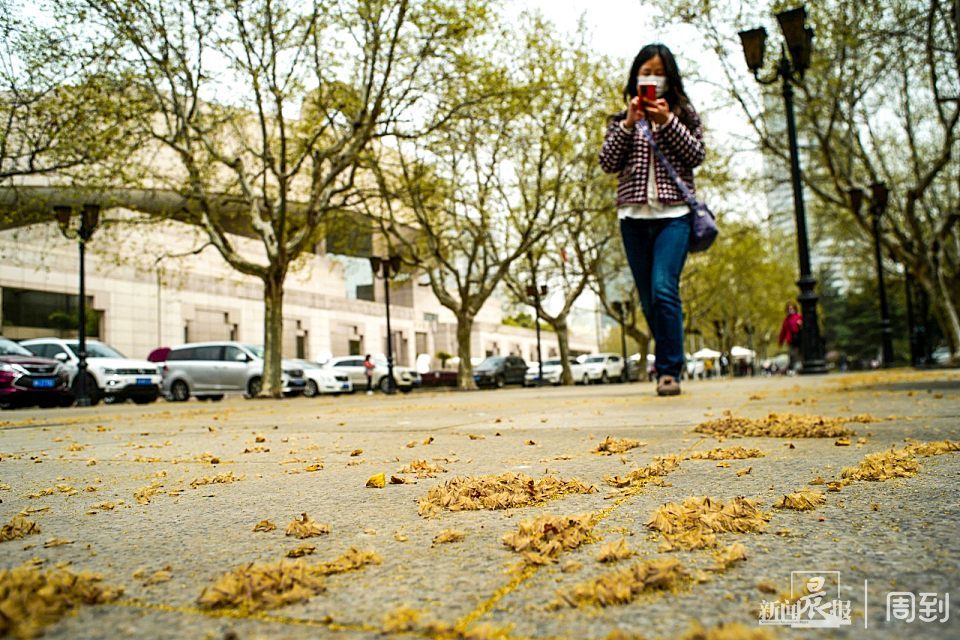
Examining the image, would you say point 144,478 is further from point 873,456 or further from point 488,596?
point 873,456

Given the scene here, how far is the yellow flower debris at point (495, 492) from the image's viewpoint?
1.81m

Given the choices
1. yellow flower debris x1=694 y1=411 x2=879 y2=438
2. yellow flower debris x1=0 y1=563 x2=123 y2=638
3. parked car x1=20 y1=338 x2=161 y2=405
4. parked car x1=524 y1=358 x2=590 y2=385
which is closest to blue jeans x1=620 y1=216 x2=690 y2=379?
yellow flower debris x1=694 y1=411 x2=879 y2=438

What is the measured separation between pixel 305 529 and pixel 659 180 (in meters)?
4.97

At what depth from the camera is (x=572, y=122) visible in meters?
26.5

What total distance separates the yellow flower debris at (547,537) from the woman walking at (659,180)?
4.65 m

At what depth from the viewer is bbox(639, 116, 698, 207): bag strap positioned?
18.9 ft

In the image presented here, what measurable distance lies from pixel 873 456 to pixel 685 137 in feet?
Result: 13.5

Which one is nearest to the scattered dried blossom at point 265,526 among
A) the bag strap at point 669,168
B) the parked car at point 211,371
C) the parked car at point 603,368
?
the bag strap at point 669,168

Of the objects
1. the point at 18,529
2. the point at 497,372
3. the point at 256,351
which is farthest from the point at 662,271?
the point at 497,372

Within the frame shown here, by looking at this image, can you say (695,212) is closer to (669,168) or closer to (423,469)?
(669,168)

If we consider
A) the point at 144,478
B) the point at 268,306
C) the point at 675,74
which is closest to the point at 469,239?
the point at 268,306

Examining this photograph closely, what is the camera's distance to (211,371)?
23875mm

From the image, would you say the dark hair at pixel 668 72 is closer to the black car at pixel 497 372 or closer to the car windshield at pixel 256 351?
the car windshield at pixel 256 351

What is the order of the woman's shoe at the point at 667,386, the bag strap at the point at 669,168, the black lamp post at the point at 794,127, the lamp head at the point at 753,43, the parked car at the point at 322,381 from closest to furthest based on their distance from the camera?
the bag strap at the point at 669,168 < the woman's shoe at the point at 667,386 < the black lamp post at the point at 794,127 < the lamp head at the point at 753,43 < the parked car at the point at 322,381
